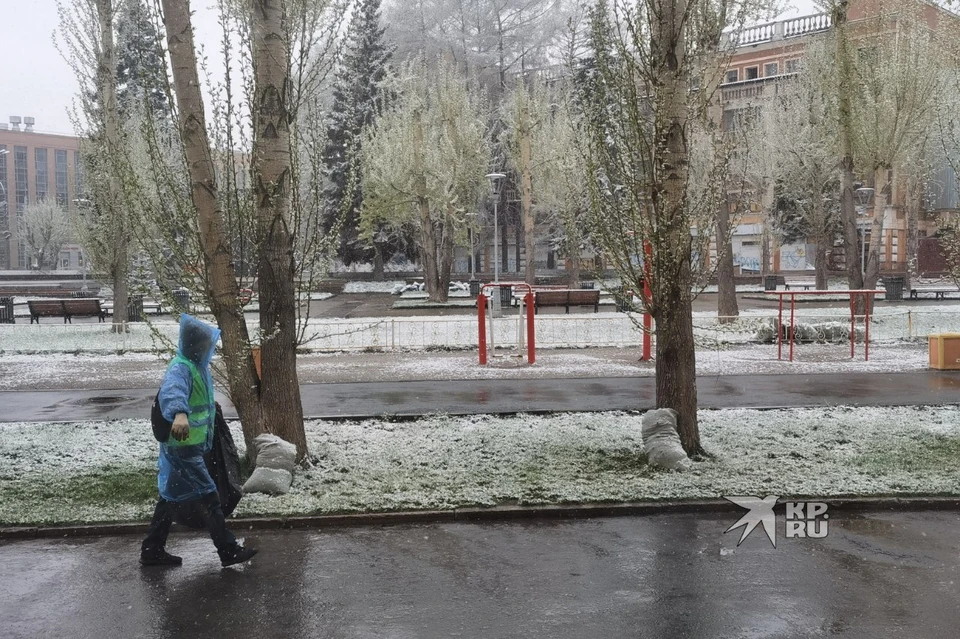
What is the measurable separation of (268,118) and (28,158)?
352ft

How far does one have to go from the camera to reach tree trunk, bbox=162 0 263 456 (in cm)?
746

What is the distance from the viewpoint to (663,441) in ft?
25.5

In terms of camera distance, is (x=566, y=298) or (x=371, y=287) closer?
(x=566, y=298)

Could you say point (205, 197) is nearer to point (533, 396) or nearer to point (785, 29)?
point (533, 396)

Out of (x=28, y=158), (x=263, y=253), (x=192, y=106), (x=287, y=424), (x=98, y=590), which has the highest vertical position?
(x=28, y=158)

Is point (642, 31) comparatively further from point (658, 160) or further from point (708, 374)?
point (708, 374)

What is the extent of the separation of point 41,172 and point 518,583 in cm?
11140

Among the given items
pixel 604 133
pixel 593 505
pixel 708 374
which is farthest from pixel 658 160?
pixel 708 374

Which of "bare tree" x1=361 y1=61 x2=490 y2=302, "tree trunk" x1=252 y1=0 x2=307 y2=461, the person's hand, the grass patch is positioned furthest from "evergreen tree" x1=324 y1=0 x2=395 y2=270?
the person's hand

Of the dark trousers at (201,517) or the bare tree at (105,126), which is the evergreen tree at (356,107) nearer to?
the bare tree at (105,126)

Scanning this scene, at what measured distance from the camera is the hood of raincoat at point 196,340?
5.45m

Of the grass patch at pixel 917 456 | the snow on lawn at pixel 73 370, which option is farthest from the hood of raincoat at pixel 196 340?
the snow on lawn at pixel 73 370

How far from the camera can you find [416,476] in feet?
24.5

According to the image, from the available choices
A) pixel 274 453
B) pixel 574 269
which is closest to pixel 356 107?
pixel 574 269
